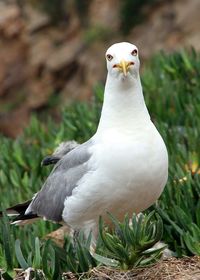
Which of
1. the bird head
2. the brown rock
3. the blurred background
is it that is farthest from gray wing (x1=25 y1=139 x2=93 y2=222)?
the brown rock

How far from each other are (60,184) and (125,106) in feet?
2.34

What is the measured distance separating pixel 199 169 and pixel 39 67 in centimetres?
1321

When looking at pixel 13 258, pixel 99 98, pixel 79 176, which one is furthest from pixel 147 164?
pixel 99 98

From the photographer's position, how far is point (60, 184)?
511cm

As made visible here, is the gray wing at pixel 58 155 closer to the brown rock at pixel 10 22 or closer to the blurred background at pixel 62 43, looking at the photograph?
the blurred background at pixel 62 43

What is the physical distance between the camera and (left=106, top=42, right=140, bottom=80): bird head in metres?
4.57

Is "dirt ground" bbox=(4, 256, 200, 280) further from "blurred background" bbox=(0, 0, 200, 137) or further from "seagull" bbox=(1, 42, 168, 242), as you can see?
"blurred background" bbox=(0, 0, 200, 137)

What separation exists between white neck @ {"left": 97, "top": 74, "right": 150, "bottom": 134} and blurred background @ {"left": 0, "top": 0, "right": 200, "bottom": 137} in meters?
13.0

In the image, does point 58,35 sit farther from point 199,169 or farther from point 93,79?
point 199,169

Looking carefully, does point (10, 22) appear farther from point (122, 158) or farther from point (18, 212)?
point (122, 158)

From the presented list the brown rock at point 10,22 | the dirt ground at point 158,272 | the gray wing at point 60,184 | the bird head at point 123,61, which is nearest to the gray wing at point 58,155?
the gray wing at point 60,184

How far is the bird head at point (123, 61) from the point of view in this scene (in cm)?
457

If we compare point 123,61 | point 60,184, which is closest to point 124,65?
point 123,61

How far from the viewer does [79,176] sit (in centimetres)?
486
